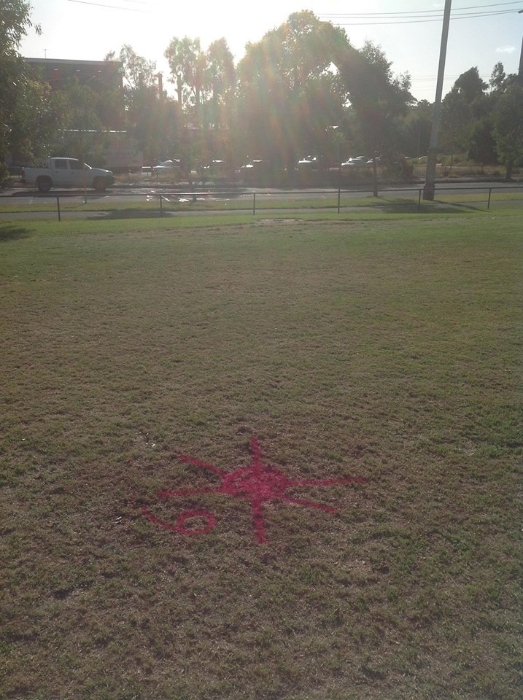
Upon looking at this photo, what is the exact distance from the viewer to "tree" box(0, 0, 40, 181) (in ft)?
62.4

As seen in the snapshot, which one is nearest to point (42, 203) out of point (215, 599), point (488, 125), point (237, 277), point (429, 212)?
point (429, 212)

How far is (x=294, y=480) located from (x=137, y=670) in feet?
6.41

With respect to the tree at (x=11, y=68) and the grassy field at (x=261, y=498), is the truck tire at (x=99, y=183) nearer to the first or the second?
the tree at (x=11, y=68)

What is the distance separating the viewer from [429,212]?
1017 inches

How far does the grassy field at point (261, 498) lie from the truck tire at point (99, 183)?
29363 mm

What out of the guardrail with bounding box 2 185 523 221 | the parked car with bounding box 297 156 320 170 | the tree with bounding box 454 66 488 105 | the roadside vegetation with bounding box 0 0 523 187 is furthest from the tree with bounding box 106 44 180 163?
the tree with bounding box 454 66 488 105

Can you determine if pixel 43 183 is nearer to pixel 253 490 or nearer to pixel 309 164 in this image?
pixel 309 164

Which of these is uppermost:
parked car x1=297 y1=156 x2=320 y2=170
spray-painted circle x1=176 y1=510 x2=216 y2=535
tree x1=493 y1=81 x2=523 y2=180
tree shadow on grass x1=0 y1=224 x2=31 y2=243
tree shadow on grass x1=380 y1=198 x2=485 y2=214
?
tree x1=493 y1=81 x2=523 y2=180

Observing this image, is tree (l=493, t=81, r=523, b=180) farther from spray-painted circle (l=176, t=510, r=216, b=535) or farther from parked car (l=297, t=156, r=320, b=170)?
spray-painted circle (l=176, t=510, r=216, b=535)

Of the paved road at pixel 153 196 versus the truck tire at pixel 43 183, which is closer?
the paved road at pixel 153 196

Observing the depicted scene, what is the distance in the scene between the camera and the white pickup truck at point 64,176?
3647 cm

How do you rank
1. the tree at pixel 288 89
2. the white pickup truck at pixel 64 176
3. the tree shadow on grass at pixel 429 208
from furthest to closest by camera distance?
the tree at pixel 288 89, the white pickup truck at pixel 64 176, the tree shadow on grass at pixel 429 208

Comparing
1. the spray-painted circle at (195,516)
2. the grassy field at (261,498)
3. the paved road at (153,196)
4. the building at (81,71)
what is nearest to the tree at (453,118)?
the paved road at (153,196)

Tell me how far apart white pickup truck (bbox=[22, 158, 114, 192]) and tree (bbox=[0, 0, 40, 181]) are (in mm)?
16456
